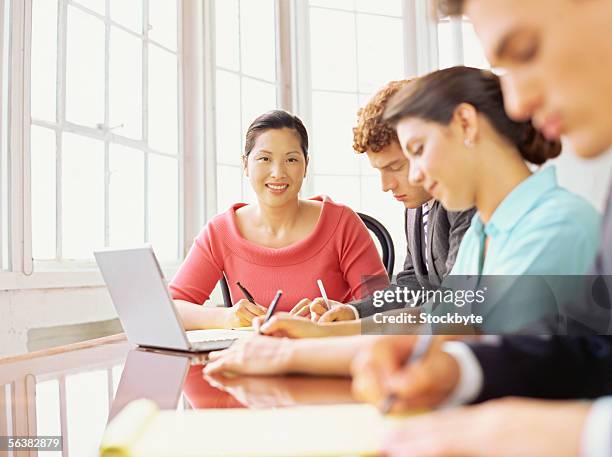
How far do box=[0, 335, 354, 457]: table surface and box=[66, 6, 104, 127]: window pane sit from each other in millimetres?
967

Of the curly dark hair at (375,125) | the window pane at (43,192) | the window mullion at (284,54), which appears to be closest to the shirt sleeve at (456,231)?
the curly dark hair at (375,125)

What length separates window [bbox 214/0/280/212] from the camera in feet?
7.58

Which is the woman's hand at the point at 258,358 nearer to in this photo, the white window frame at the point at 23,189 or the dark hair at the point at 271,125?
the dark hair at the point at 271,125

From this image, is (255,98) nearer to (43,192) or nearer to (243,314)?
(43,192)

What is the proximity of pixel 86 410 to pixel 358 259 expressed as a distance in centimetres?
88

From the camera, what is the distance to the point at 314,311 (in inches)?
39.6

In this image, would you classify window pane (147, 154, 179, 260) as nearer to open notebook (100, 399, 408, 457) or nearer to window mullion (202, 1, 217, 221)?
window mullion (202, 1, 217, 221)

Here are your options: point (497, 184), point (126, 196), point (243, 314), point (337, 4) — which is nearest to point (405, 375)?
point (497, 184)

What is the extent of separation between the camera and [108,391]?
2.11ft

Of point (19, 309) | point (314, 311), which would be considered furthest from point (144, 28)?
point (314, 311)

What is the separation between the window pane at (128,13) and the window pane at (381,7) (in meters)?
0.86

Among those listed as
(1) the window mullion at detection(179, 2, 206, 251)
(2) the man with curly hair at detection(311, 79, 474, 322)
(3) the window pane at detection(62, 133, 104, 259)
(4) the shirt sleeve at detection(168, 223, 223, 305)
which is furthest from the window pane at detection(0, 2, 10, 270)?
(1) the window mullion at detection(179, 2, 206, 251)

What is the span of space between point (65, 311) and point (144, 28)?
92 cm

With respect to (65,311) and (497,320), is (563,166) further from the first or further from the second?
(65,311)
